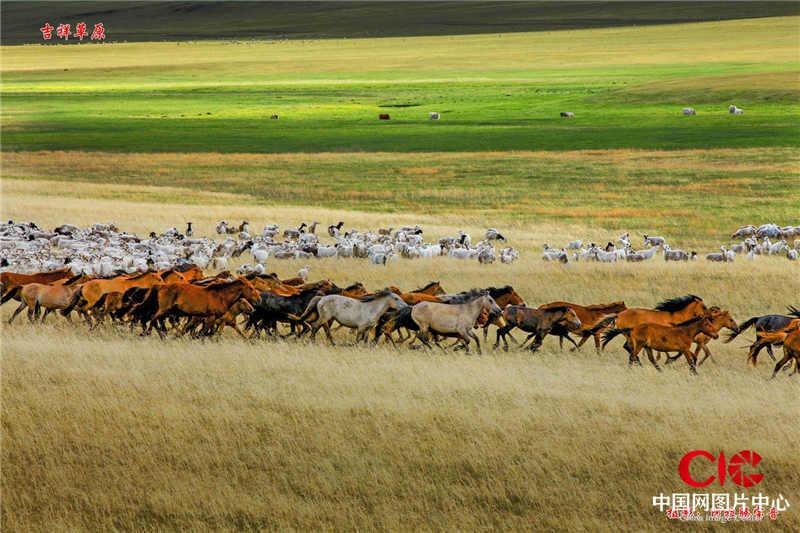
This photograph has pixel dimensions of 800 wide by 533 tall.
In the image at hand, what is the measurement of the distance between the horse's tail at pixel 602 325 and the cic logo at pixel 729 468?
14.9 feet

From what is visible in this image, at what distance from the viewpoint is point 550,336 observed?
1734 centimetres

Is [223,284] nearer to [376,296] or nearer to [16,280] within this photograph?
[376,296]

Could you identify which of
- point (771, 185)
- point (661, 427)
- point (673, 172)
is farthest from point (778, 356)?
point (673, 172)

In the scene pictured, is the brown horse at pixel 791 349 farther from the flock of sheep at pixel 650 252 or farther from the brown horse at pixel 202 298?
the flock of sheep at pixel 650 252

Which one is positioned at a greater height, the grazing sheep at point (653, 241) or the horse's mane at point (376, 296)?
the horse's mane at point (376, 296)

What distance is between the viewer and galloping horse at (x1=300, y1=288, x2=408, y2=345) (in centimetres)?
1577

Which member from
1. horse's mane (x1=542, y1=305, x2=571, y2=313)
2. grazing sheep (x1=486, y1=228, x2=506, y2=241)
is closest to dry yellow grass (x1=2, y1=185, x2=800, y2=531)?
horse's mane (x1=542, y1=305, x2=571, y2=313)

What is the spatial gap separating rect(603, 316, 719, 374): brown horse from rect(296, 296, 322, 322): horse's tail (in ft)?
17.0

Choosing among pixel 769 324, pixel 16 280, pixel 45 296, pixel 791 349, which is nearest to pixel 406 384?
pixel 791 349

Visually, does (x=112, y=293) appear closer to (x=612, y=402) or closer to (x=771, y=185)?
(x=612, y=402)

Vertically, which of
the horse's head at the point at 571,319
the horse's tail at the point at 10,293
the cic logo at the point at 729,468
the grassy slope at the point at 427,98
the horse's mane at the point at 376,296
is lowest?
the cic logo at the point at 729,468

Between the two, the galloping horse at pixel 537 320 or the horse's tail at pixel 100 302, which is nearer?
the galloping horse at pixel 537 320

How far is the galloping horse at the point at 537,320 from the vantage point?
51.5 feet

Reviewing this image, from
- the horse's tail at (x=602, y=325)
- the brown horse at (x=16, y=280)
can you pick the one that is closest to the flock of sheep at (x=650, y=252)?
the horse's tail at (x=602, y=325)
